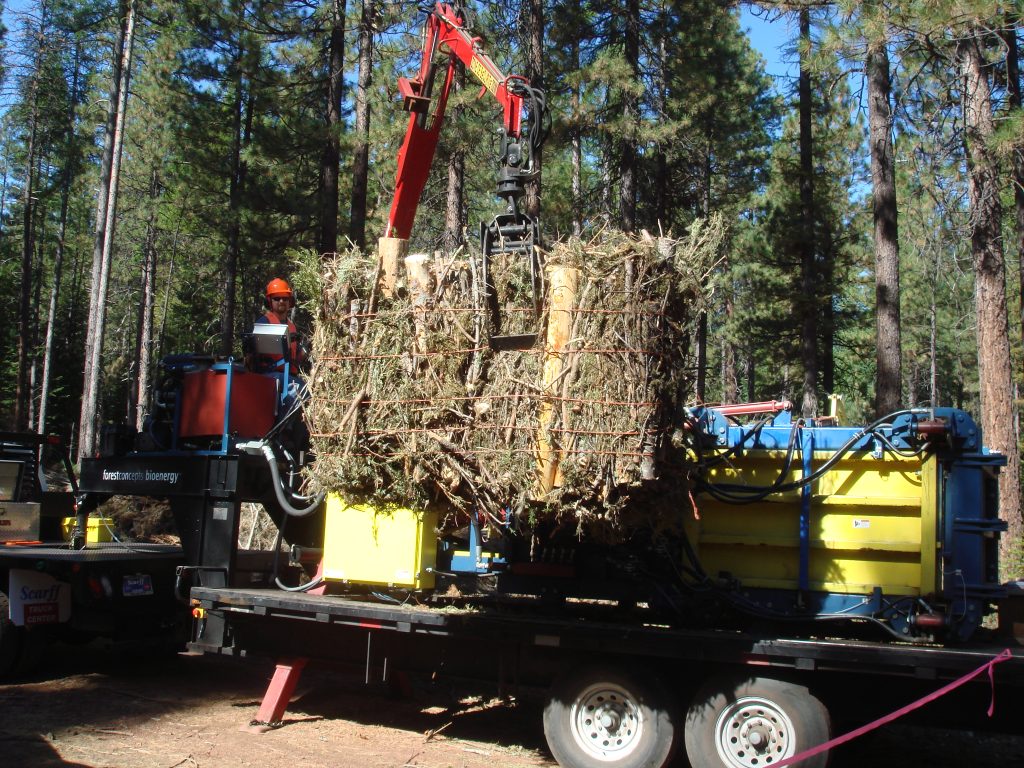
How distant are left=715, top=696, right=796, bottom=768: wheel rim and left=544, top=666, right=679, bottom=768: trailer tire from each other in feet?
1.15

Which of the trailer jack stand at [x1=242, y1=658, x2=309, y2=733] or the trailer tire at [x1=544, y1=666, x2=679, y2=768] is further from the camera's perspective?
the trailer jack stand at [x1=242, y1=658, x2=309, y2=733]

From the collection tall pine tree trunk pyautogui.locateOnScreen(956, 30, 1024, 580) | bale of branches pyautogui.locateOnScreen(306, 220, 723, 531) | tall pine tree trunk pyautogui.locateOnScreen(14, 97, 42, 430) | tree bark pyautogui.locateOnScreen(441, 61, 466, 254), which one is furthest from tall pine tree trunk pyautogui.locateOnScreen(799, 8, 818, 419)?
tall pine tree trunk pyautogui.locateOnScreen(14, 97, 42, 430)

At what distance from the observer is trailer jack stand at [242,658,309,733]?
7824mm

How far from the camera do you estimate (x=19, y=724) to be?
7566 mm

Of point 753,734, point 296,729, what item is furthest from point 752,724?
point 296,729

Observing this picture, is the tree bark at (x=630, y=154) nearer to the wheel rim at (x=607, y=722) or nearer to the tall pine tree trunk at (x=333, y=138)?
the tall pine tree trunk at (x=333, y=138)

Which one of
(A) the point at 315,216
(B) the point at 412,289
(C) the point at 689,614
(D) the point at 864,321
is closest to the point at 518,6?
(A) the point at 315,216

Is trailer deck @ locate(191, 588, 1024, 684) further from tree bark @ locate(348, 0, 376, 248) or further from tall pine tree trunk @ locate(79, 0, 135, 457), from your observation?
tall pine tree trunk @ locate(79, 0, 135, 457)

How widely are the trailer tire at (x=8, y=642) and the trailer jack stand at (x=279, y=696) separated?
264cm

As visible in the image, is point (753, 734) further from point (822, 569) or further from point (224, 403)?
point (224, 403)


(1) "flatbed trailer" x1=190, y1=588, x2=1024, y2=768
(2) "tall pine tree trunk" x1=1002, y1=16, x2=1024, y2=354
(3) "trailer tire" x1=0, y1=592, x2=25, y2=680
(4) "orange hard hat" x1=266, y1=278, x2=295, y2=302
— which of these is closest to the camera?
(1) "flatbed trailer" x1=190, y1=588, x2=1024, y2=768

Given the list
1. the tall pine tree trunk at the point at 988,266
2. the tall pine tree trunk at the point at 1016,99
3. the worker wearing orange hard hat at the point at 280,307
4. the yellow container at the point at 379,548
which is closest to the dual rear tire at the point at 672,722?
the yellow container at the point at 379,548

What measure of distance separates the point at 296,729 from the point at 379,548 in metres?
1.70

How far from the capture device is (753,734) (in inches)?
243
